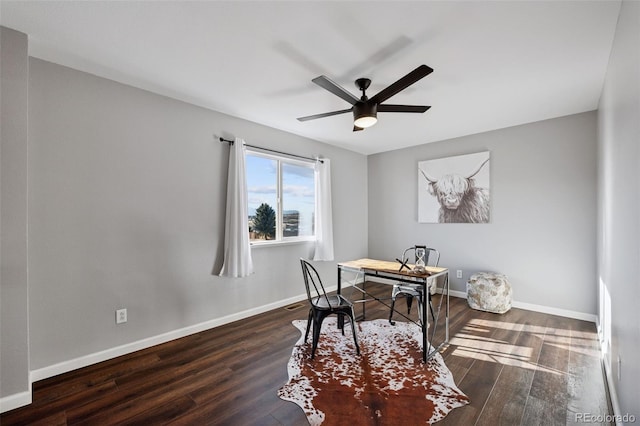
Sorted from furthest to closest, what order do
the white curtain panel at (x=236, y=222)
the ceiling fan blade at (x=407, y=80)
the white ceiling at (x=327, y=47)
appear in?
1. the white curtain panel at (x=236, y=222)
2. the ceiling fan blade at (x=407, y=80)
3. the white ceiling at (x=327, y=47)

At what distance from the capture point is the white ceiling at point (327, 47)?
1.75m

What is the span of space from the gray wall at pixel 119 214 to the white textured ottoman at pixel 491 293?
2.93 m

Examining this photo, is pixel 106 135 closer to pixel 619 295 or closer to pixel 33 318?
pixel 33 318

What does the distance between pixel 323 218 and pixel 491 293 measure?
2.49 m

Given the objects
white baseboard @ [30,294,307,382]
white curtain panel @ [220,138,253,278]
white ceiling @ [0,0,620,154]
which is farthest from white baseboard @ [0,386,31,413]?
white ceiling @ [0,0,620,154]

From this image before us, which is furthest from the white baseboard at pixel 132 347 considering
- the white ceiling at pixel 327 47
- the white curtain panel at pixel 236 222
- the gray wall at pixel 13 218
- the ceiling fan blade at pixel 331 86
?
the ceiling fan blade at pixel 331 86

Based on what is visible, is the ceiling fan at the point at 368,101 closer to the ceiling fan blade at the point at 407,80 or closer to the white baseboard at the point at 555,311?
the ceiling fan blade at the point at 407,80

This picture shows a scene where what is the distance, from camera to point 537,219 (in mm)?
3811

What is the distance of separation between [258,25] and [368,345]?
2841 mm

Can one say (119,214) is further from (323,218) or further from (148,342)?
(323,218)

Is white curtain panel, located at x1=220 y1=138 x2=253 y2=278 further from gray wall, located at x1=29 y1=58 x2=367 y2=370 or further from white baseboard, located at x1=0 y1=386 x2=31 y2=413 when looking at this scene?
white baseboard, located at x1=0 y1=386 x2=31 y2=413

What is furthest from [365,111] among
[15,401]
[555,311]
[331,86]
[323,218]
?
[555,311]

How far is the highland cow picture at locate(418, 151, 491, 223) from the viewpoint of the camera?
421 cm

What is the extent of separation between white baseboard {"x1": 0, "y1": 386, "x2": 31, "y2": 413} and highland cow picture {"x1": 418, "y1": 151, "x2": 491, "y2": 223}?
15.9 feet
